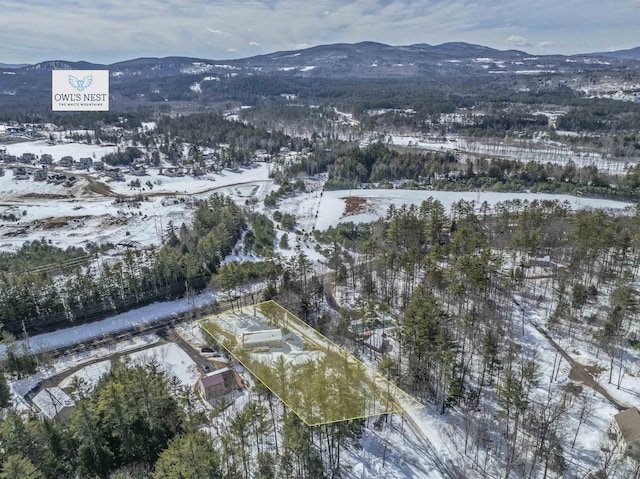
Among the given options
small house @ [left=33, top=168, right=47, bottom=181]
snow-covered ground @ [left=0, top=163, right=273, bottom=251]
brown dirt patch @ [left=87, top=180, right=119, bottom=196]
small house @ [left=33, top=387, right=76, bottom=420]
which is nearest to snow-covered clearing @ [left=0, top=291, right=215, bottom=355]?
small house @ [left=33, top=387, right=76, bottom=420]

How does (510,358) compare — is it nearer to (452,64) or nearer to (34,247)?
(34,247)

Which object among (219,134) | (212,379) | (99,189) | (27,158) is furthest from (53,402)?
(219,134)

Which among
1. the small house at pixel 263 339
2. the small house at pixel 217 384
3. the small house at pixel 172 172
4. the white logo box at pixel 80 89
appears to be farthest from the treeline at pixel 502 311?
the white logo box at pixel 80 89

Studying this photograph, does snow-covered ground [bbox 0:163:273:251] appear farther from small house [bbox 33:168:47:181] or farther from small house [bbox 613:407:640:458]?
small house [bbox 613:407:640:458]

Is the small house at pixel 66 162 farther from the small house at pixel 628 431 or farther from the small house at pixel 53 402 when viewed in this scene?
the small house at pixel 628 431

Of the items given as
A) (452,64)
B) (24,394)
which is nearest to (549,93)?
(452,64)
